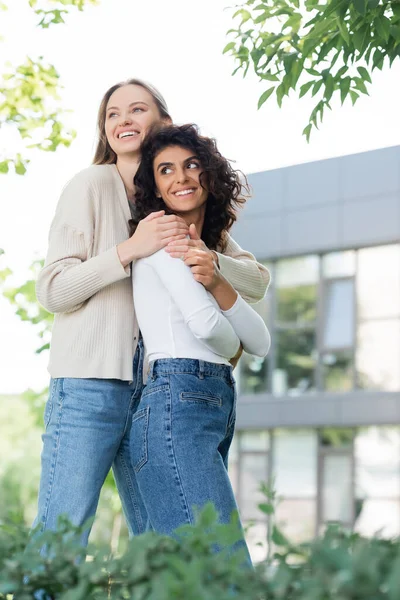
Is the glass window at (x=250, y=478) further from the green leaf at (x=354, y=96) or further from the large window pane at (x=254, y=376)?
the green leaf at (x=354, y=96)

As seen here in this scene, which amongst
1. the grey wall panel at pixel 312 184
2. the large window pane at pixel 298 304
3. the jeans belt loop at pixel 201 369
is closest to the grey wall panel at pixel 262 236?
the grey wall panel at pixel 312 184

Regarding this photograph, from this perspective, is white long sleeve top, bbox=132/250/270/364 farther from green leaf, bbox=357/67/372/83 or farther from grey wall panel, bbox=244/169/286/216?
grey wall panel, bbox=244/169/286/216

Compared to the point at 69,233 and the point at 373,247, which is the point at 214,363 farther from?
the point at 373,247

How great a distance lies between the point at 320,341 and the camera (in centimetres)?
1598

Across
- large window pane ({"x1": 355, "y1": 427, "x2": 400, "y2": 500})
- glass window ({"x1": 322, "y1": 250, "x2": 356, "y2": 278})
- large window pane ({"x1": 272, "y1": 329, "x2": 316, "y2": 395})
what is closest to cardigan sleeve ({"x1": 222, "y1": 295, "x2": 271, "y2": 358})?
large window pane ({"x1": 355, "y1": 427, "x2": 400, "y2": 500})

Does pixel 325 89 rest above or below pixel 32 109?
below

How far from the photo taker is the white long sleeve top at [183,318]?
268 centimetres

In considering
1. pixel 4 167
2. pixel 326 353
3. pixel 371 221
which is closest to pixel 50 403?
pixel 4 167

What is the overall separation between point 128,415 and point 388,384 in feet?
41.2

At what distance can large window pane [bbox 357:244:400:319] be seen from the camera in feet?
50.3

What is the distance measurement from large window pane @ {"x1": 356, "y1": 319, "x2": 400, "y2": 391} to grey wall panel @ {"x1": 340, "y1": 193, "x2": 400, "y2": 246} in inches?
53.1

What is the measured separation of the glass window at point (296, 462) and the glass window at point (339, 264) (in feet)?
8.60

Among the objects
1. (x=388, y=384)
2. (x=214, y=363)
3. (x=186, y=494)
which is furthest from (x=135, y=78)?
(x=388, y=384)

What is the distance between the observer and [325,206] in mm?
16125
